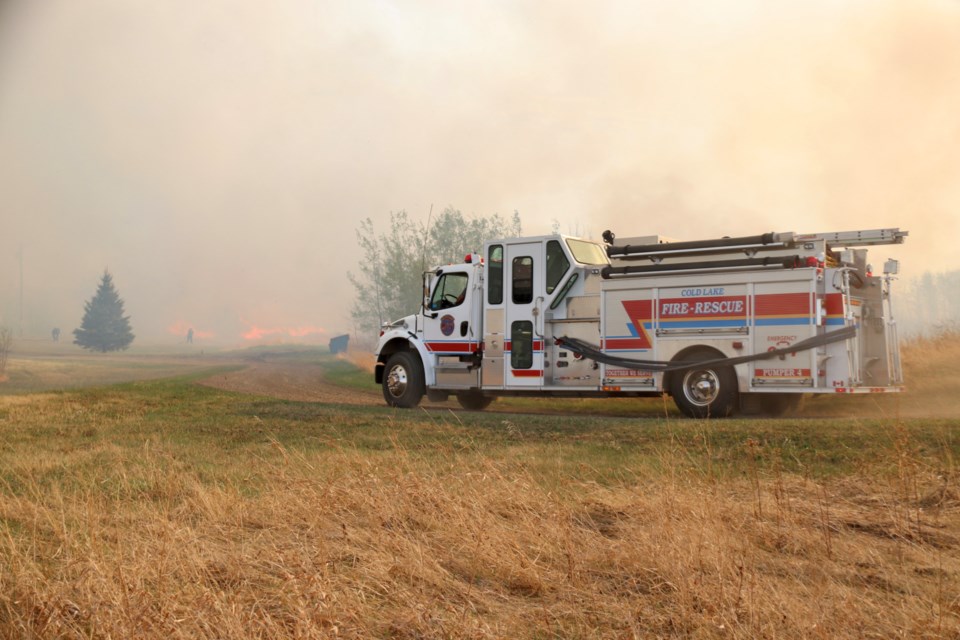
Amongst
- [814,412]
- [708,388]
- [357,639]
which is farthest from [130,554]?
[814,412]

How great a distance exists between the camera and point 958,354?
21.4 metres

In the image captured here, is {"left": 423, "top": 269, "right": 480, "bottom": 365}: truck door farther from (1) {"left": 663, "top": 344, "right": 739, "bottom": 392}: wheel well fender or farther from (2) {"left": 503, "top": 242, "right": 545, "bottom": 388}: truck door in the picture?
(1) {"left": 663, "top": 344, "right": 739, "bottom": 392}: wheel well fender

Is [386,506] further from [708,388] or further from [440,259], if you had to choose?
[440,259]

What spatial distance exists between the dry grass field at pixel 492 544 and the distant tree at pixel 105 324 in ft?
242

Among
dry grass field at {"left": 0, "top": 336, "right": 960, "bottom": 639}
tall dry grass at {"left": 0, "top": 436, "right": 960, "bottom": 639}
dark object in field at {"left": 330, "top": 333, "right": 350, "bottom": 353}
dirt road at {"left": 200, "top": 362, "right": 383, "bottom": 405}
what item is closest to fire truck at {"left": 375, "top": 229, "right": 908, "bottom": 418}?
dry grass field at {"left": 0, "top": 336, "right": 960, "bottom": 639}

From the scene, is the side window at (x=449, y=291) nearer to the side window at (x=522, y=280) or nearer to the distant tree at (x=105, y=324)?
the side window at (x=522, y=280)

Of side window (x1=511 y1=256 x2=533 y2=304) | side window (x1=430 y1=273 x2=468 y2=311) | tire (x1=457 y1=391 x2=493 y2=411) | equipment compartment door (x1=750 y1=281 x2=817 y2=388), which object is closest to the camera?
equipment compartment door (x1=750 y1=281 x2=817 y2=388)

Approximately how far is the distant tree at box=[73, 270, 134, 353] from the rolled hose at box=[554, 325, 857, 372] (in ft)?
229

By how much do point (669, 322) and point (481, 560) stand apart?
1088 cm

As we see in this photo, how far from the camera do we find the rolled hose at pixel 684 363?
14.8m

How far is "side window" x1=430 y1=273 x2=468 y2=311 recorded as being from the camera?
19.2 metres

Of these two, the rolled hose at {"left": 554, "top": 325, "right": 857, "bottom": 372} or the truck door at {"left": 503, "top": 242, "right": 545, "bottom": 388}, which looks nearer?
the rolled hose at {"left": 554, "top": 325, "right": 857, "bottom": 372}

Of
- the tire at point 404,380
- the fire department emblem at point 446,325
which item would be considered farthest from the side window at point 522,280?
the tire at point 404,380

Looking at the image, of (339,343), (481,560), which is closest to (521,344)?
(481,560)
